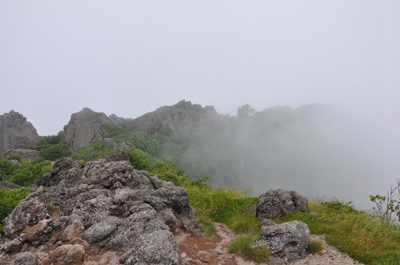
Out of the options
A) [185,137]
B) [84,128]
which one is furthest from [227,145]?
[84,128]

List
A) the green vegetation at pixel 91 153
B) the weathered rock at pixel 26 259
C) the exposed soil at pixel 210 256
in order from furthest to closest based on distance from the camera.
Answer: the green vegetation at pixel 91 153 → the exposed soil at pixel 210 256 → the weathered rock at pixel 26 259

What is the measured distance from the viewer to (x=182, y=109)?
84562 mm

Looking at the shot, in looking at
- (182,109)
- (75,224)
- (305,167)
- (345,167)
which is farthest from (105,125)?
(345,167)

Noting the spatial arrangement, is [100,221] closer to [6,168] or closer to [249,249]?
[249,249]

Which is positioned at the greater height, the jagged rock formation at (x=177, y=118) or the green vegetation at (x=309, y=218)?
the jagged rock formation at (x=177, y=118)

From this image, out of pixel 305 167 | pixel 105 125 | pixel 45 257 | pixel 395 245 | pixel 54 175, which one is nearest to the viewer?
pixel 45 257

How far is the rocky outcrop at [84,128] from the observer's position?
6514 cm

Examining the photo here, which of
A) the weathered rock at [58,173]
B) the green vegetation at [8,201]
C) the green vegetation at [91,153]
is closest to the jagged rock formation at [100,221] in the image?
the green vegetation at [8,201]

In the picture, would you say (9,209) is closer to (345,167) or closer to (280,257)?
(280,257)

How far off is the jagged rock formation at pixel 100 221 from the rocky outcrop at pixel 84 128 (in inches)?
2386

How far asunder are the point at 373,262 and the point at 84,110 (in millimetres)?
77689

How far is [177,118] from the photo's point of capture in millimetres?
81250

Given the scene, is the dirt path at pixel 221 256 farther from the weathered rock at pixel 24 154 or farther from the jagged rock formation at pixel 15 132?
the jagged rock formation at pixel 15 132

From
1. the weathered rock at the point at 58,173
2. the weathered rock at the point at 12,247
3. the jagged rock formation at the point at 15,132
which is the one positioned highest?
the jagged rock formation at the point at 15,132
